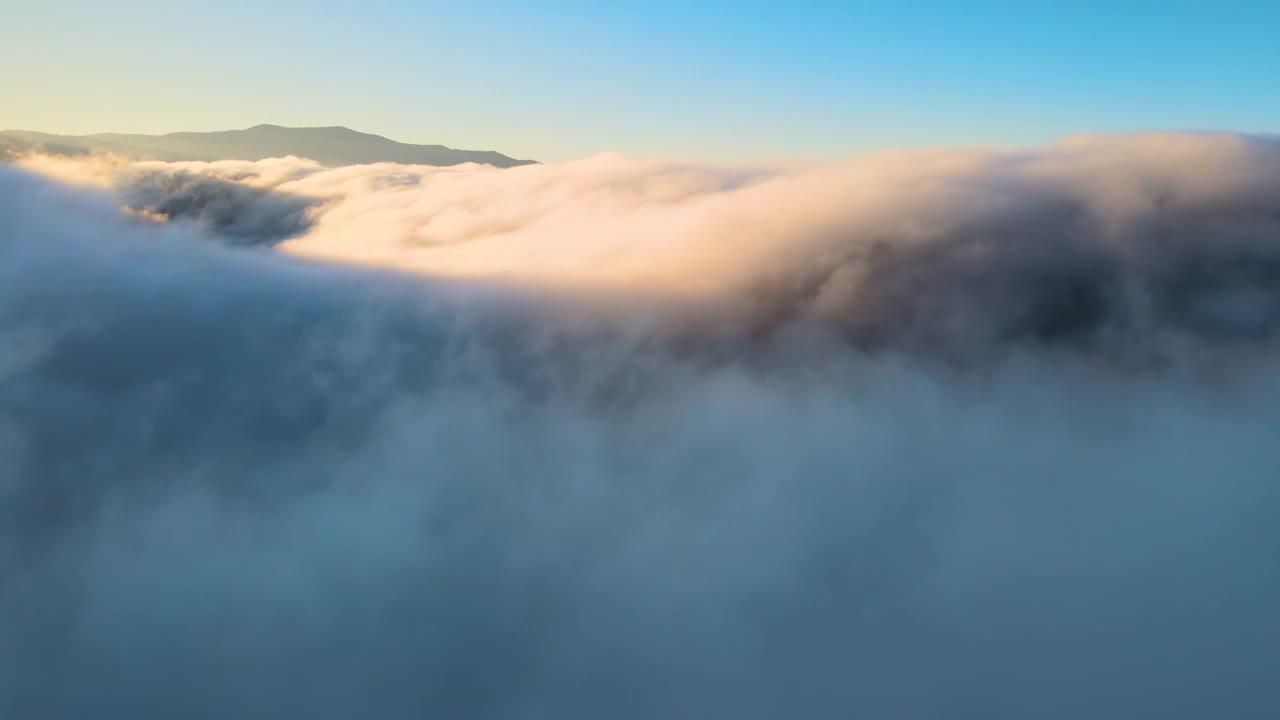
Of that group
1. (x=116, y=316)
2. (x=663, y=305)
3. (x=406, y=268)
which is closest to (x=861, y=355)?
(x=663, y=305)

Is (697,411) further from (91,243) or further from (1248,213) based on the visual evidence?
(91,243)

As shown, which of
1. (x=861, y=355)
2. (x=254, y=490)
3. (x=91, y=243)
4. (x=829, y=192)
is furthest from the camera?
(x=91, y=243)

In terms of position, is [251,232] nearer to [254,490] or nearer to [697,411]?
[254,490]

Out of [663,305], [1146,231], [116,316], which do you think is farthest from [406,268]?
[1146,231]

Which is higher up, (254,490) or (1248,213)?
(1248,213)

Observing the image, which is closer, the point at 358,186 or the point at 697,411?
the point at 697,411

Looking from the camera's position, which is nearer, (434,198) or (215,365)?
(215,365)

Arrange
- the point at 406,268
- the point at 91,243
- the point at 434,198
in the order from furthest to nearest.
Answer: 1. the point at 434,198
2. the point at 91,243
3. the point at 406,268

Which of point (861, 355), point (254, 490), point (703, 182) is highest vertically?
point (703, 182)

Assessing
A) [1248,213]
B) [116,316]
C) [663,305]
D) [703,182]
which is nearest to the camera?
[1248,213]
